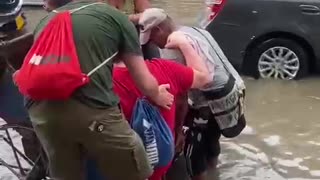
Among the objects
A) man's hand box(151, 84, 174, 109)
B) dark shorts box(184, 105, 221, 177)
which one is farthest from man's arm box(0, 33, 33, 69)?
dark shorts box(184, 105, 221, 177)

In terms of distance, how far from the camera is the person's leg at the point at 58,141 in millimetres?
3586

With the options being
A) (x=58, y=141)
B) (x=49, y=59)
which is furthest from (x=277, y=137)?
(x=49, y=59)

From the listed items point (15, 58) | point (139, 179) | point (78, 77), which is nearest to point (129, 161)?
point (139, 179)

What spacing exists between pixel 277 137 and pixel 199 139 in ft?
7.41

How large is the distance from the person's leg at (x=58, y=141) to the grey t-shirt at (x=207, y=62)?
1277 millimetres

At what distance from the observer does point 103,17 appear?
3.64 meters

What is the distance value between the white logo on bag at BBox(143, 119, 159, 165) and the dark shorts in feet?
3.91

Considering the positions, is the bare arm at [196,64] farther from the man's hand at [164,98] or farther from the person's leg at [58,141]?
the person's leg at [58,141]

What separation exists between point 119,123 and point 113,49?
0.37 metres

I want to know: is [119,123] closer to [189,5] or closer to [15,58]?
[15,58]

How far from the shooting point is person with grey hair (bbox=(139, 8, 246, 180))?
4.71 meters

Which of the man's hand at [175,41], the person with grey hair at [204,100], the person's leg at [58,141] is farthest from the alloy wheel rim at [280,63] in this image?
the person's leg at [58,141]

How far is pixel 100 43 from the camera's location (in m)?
3.62

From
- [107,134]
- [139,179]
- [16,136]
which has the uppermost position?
[107,134]
